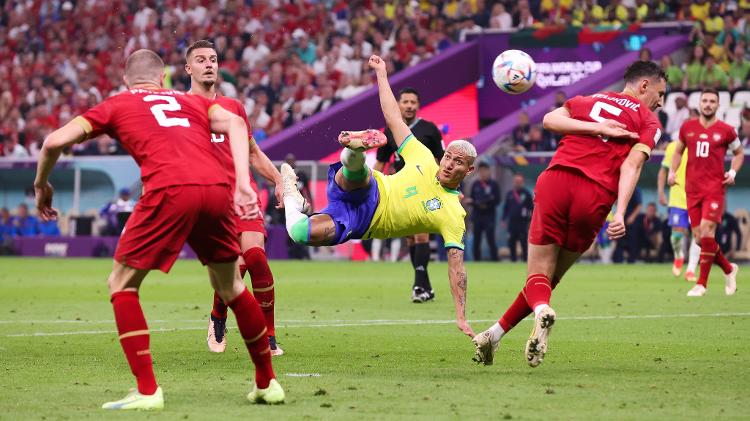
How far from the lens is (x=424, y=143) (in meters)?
15.3

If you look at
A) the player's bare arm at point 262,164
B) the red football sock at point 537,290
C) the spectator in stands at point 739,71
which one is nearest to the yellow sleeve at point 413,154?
the player's bare arm at point 262,164

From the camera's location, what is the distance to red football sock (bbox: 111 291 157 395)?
709cm

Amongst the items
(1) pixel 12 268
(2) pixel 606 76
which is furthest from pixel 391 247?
(1) pixel 12 268

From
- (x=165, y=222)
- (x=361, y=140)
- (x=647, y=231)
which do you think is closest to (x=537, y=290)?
(x=361, y=140)

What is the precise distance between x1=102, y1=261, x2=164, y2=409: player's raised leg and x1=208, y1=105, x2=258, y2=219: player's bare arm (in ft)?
2.52

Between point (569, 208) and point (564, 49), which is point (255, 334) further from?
point (564, 49)

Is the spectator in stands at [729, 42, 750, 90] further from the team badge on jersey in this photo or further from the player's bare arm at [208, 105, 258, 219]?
the player's bare arm at [208, 105, 258, 219]

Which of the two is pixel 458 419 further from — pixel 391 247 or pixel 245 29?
pixel 245 29

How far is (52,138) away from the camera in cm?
690

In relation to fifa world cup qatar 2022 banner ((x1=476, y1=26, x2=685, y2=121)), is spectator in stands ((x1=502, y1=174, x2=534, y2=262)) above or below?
below

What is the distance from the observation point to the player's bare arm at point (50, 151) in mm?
6902

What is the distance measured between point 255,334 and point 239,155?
109cm

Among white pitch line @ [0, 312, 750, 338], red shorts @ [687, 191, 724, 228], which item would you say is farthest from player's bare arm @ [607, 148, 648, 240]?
red shorts @ [687, 191, 724, 228]

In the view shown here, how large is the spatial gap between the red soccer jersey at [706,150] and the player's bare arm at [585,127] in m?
8.91
